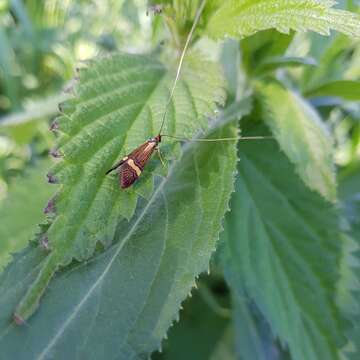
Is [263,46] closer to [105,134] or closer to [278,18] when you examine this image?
[278,18]

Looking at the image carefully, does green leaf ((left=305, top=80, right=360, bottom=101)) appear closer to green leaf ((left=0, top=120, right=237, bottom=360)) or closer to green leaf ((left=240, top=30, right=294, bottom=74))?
green leaf ((left=240, top=30, right=294, bottom=74))

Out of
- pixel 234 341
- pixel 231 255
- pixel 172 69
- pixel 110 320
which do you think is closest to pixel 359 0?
pixel 172 69

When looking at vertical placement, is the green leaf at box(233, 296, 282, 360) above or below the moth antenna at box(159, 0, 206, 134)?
below

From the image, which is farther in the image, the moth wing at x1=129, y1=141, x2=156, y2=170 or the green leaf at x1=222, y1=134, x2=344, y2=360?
the green leaf at x1=222, y1=134, x2=344, y2=360

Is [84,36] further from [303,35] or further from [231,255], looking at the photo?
[231,255]

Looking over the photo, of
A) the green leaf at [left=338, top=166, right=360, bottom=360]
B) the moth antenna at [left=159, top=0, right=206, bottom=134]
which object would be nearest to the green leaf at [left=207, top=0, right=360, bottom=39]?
the moth antenna at [left=159, top=0, right=206, bottom=134]

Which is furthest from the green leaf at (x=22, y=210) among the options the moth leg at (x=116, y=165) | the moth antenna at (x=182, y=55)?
the moth antenna at (x=182, y=55)
